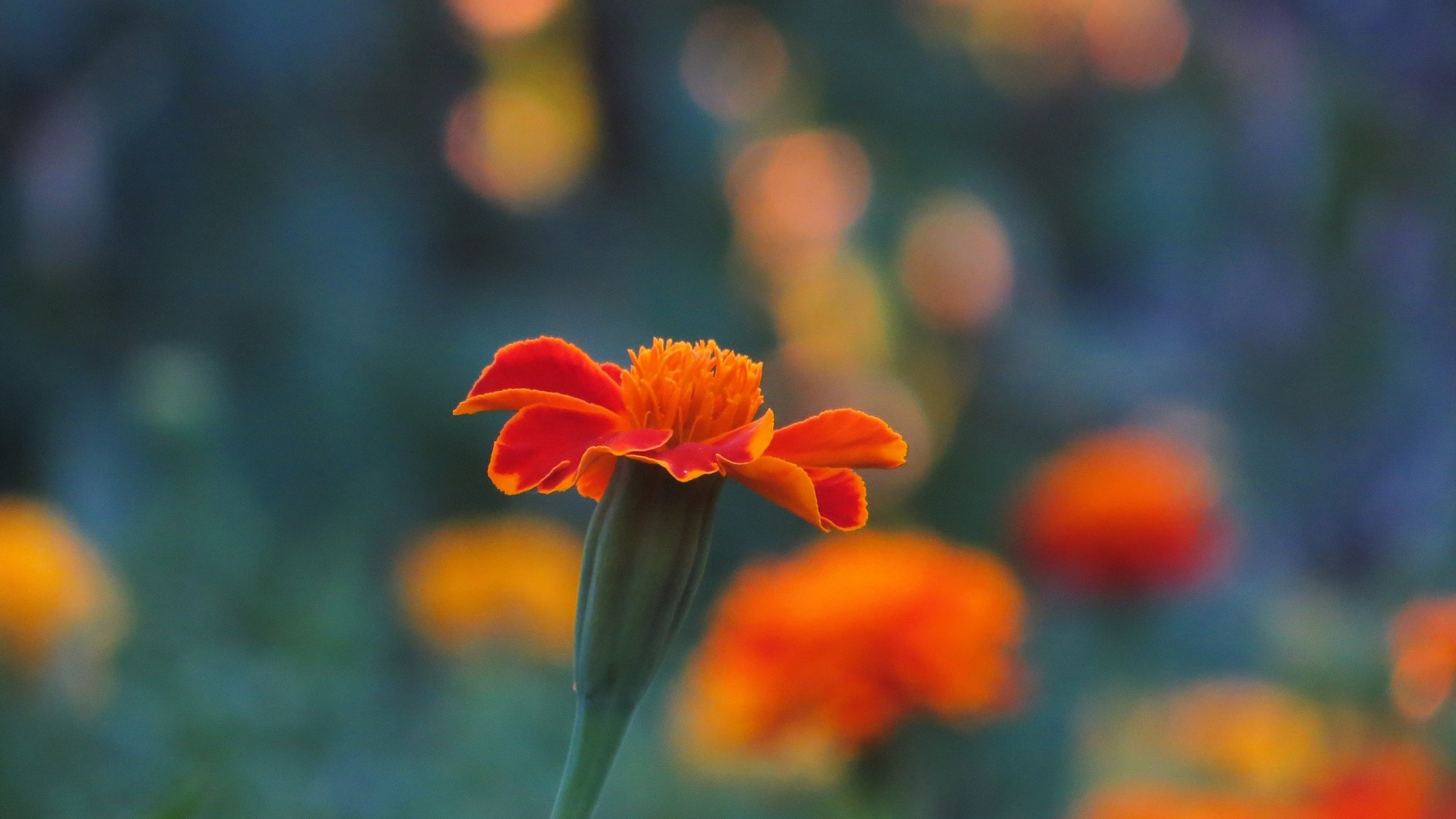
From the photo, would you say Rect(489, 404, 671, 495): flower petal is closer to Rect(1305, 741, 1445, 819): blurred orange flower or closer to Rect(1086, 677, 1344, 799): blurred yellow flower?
Rect(1305, 741, 1445, 819): blurred orange flower

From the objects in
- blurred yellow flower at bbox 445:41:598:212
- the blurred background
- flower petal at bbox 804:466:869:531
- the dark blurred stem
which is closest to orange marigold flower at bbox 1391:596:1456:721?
the blurred background

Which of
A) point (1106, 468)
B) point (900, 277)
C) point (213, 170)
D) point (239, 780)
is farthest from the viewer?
point (900, 277)

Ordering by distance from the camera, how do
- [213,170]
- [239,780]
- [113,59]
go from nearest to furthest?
[239,780] → [113,59] → [213,170]

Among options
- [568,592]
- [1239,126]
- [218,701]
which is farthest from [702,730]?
[1239,126]

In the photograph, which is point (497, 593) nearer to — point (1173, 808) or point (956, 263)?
point (1173, 808)

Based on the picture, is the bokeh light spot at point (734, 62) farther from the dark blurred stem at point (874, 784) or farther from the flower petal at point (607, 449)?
the flower petal at point (607, 449)

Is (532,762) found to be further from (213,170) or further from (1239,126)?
(1239,126)

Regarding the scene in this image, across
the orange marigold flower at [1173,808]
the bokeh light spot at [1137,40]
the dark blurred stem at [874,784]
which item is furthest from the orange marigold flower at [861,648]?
the bokeh light spot at [1137,40]

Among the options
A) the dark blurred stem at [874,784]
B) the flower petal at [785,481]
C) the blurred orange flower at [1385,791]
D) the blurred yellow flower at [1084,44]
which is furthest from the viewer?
the blurred yellow flower at [1084,44]
